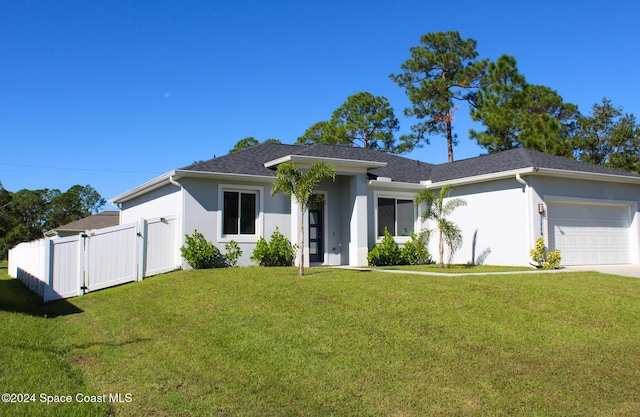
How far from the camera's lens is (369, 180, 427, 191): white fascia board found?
18806 millimetres

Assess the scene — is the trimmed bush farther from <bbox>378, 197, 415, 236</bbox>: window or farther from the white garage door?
the white garage door

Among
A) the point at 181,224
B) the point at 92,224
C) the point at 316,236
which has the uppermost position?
the point at 92,224

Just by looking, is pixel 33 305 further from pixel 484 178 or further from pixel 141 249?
pixel 484 178

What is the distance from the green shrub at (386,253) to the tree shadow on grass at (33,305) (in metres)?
9.68

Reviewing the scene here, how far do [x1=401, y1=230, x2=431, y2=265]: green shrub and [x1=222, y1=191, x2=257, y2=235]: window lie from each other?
222 inches

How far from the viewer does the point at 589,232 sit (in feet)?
58.8

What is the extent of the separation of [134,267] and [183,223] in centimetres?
201

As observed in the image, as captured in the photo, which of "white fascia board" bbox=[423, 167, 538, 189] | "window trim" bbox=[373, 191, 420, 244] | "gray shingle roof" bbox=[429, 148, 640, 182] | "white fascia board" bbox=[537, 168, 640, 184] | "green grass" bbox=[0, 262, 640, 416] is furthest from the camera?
"window trim" bbox=[373, 191, 420, 244]

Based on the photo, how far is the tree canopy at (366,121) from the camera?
4169 centimetres

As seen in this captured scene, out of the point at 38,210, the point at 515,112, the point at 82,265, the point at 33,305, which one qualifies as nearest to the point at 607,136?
the point at 515,112

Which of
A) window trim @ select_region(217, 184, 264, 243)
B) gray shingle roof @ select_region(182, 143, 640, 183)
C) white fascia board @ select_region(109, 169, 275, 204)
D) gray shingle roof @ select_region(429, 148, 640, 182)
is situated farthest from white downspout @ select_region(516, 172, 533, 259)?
window trim @ select_region(217, 184, 264, 243)

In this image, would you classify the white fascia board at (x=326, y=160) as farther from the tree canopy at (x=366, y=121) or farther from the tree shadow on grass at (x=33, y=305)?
the tree canopy at (x=366, y=121)

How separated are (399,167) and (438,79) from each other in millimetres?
18169

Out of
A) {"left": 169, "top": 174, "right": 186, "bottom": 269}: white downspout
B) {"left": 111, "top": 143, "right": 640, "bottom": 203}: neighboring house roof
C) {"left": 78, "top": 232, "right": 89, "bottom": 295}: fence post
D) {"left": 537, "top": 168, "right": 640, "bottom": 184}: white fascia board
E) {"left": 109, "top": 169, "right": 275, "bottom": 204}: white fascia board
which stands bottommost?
{"left": 78, "top": 232, "right": 89, "bottom": 295}: fence post
